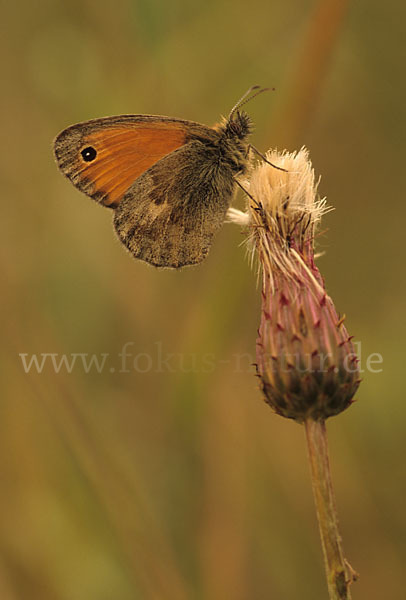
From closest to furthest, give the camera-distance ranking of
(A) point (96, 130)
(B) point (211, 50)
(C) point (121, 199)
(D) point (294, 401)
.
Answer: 1. (D) point (294, 401)
2. (A) point (96, 130)
3. (C) point (121, 199)
4. (B) point (211, 50)

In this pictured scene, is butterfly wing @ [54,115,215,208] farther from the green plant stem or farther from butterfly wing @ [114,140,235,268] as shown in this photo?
the green plant stem

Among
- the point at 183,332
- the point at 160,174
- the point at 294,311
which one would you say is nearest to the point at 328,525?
the point at 294,311

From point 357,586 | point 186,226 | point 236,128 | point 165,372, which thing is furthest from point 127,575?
point 236,128

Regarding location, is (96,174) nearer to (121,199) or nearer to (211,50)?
(121,199)

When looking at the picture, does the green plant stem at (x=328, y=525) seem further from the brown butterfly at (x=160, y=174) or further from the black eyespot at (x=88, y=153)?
the black eyespot at (x=88, y=153)

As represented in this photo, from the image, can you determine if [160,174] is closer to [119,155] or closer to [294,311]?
[119,155]

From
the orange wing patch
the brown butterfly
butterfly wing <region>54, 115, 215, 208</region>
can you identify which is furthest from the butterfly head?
the orange wing patch
